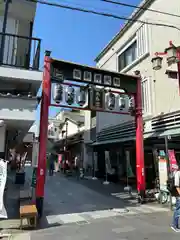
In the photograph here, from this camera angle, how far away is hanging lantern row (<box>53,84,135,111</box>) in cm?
1071

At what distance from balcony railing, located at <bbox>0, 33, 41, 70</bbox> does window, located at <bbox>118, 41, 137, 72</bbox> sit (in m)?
9.55

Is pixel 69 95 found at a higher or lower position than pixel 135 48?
lower

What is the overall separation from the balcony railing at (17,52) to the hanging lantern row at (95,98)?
1599 millimetres

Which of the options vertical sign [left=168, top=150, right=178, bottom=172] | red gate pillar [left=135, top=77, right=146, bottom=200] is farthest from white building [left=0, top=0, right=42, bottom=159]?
vertical sign [left=168, top=150, right=178, bottom=172]

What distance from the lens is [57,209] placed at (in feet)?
34.3

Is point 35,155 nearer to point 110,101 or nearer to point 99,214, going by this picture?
point 99,214

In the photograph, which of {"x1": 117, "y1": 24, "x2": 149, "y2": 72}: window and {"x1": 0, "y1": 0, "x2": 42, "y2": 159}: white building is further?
{"x1": 117, "y1": 24, "x2": 149, "y2": 72}: window

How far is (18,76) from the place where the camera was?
28.7 feet

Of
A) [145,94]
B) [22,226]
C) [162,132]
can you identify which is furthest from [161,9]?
[22,226]

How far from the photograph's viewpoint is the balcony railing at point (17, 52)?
9.29 m

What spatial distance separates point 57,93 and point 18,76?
222 centimetres

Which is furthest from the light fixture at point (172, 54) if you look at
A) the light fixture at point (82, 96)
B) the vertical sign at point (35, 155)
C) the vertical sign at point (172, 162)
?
the vertical sign at point (35, 155)

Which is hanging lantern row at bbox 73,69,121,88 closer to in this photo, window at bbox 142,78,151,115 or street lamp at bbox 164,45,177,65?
street lamp at bbox 164,45,177,65

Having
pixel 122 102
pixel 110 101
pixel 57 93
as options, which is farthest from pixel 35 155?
pixel 122 102
